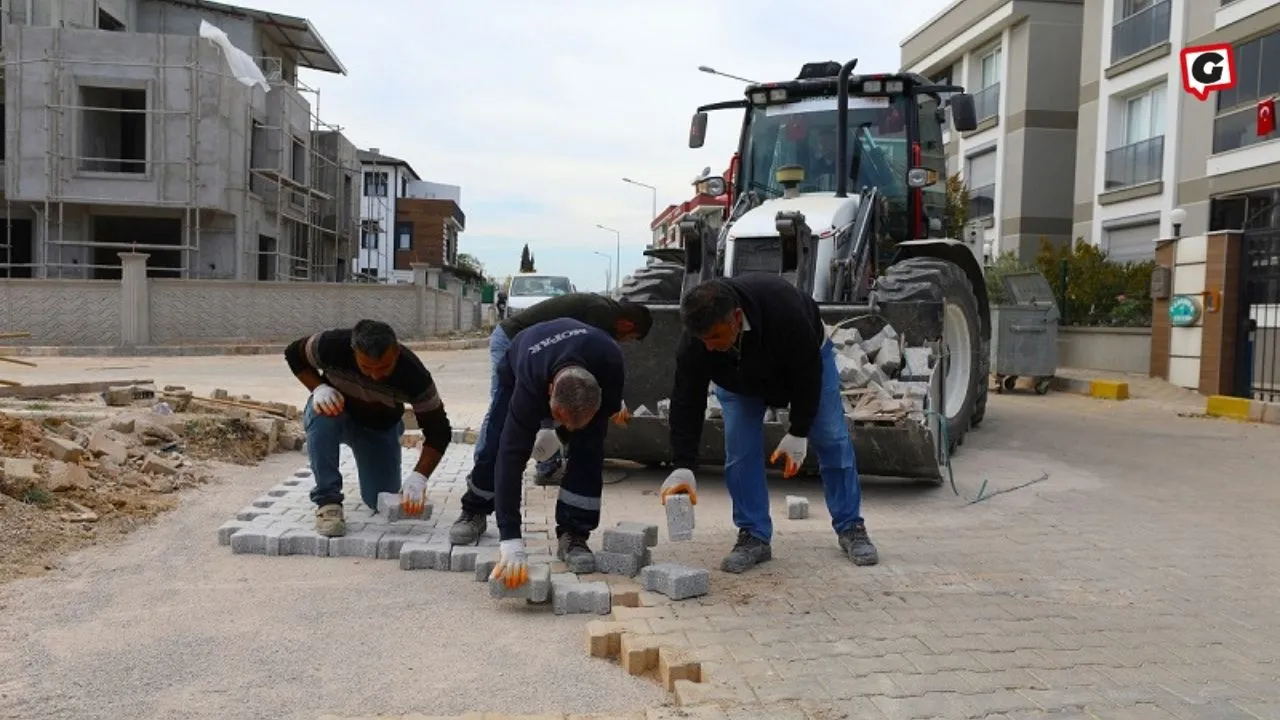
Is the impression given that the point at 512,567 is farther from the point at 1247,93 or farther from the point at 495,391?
the point at 1247,93

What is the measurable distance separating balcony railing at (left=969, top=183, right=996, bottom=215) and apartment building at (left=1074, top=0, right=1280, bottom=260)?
3307mm

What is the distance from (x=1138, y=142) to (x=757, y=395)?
64.1 feet

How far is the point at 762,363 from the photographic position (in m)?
4.57

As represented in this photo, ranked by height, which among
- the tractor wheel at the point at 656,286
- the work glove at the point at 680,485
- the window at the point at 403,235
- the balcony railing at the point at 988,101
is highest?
the balcony railing at the point at 988,101

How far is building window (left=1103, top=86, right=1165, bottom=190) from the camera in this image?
2052 centimetres

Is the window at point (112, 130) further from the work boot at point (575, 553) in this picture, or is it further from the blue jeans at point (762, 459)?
Answer: the blue jeans at point (762, 459)

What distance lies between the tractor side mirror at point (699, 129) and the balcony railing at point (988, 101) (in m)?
19.5

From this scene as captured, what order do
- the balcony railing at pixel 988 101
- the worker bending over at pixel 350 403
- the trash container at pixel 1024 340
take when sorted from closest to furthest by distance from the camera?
1. the worker bending over at pixel 350 403
2. the trash container at pixel 1024 340
3. the balcony railing at pixel 988 101

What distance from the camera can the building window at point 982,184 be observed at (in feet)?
87.4

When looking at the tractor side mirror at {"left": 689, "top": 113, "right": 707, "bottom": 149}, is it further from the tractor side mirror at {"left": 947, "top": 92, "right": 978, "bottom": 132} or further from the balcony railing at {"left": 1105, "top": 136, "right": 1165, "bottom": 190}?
the balcony railing at {"left": 1105, "top": 136, "right": 1165, "bottom": 190}

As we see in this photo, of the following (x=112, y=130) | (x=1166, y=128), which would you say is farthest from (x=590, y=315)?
(x=112, y=130)

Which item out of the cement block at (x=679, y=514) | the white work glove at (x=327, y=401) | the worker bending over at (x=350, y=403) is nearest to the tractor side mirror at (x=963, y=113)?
the cement block at (x=679, y=514)

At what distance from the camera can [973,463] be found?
313 inches

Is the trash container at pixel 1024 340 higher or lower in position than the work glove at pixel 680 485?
higher
